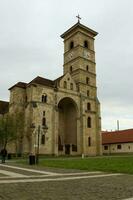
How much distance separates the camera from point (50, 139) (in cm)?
5497

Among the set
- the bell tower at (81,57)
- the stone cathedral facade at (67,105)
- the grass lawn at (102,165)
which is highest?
the bell tower at (81,57)

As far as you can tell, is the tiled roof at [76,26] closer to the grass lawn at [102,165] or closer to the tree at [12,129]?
the tree at [12,129]

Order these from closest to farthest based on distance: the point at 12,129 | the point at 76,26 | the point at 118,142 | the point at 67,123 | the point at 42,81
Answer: the point at 12,129, the point at 42,81, the point at 67,123, the point at 76,26, the point at 118,142

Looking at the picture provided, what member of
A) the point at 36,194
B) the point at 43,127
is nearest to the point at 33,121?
the point at 43,127

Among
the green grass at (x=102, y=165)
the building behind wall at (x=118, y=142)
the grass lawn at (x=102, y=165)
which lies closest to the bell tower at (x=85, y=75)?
the building behind wall at (x=118, y=142)

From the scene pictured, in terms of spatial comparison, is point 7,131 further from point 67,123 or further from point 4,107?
point 4,107

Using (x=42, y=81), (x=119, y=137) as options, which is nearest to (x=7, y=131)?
(x=42, y=81)

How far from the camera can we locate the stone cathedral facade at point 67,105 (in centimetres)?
5359

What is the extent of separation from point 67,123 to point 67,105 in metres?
4.45

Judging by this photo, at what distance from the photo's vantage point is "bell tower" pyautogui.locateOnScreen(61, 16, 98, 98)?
64438 mm

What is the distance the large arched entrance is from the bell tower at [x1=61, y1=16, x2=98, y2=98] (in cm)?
467

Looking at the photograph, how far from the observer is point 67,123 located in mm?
65125

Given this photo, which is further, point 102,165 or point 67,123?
point 67,123

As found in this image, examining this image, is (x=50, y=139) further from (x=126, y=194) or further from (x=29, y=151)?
(x=126, y=194)
